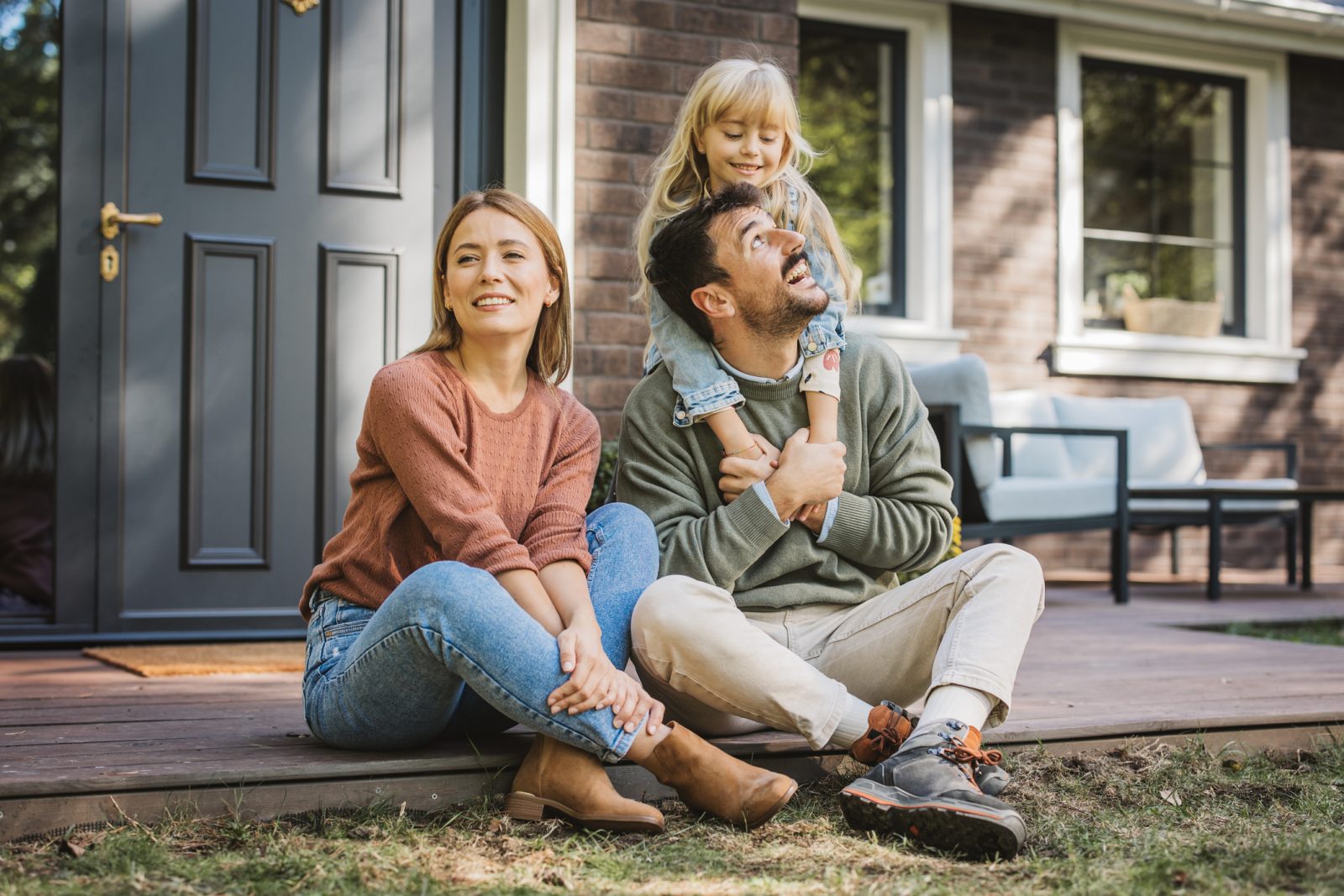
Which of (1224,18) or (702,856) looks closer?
(702,856)

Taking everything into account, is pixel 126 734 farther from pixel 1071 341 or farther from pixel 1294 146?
pixel 1294 146

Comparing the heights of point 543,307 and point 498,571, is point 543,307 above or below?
above

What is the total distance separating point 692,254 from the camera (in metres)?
2.21

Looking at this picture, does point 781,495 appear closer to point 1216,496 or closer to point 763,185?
point 763,185

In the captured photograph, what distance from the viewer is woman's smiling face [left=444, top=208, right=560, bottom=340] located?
200 cm

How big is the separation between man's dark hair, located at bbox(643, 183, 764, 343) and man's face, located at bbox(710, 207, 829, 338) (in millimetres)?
21

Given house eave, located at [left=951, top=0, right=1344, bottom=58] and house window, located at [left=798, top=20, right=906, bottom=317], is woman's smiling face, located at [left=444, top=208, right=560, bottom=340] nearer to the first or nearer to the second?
house window, located at [left=798, top=20, right=906, bottom=317]

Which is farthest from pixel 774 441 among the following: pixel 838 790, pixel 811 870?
pixel 811 870

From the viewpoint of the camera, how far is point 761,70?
2518 millimetres

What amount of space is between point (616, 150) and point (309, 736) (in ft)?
7.86

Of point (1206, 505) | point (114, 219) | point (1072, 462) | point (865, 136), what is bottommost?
point (1206, 505)

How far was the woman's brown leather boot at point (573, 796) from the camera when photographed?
1.82 meters

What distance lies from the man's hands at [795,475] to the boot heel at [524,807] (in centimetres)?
60

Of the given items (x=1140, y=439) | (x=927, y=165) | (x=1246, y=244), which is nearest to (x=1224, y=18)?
(x=1246, y=244)
